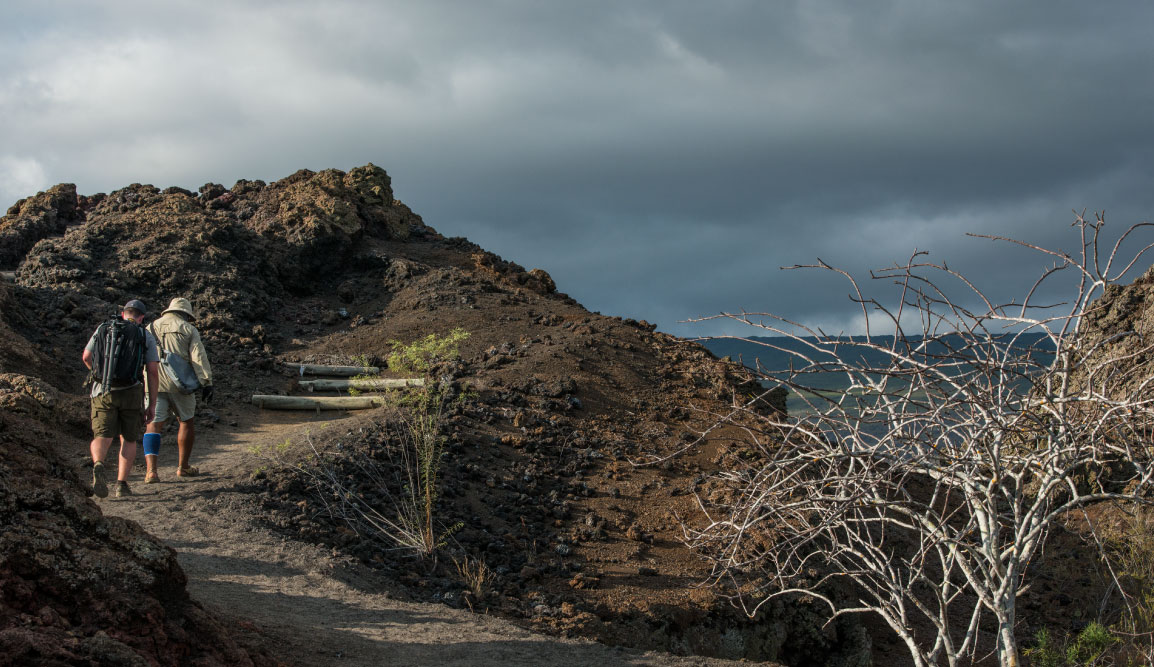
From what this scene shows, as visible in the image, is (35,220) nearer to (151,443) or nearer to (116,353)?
(151,443)

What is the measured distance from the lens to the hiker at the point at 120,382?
316 inches

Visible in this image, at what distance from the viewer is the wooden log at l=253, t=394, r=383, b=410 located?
1231cm

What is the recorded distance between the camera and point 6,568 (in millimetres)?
3666

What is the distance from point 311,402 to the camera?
12641 millimetres

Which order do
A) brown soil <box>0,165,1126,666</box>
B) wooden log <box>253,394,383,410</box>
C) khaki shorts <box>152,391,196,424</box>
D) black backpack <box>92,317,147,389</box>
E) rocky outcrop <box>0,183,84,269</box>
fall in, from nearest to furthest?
brown soil <box>0,165,1126,666</box> < black backpack <box>92,317,147,389</box> < khaki shorts <box>152,391,196,424</box> < wooden log <box>253,394,383,410</box> < rocky outcrop <box>0,183,84,269</box>

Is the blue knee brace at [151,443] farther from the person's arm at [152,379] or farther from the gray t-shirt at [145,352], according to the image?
the gray t-shirt at [145,352]

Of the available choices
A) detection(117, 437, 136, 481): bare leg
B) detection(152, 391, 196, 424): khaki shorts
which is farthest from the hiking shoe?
detection(152, 391, 196, 424): khaki shorts

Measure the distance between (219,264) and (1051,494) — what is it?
52.7 feet

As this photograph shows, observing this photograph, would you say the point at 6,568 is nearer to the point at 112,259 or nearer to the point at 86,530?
the point at 86,530

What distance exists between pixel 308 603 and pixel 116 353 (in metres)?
3.41

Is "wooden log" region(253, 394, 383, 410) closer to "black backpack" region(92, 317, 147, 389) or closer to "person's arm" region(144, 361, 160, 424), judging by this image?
"person's arm" region(144, 361, 160, 424)

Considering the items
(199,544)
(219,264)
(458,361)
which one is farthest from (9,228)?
(199,544)

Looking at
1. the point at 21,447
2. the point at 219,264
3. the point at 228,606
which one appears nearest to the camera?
the point at 21,447

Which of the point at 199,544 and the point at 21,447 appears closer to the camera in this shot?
the point at 21,447
